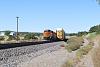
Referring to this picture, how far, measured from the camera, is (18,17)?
92.9 meters

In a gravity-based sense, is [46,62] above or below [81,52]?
below

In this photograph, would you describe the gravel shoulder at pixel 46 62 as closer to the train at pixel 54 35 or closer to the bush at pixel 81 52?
the bush at pixel 81 52

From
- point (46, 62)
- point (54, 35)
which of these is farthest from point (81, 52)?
point (54, 35)

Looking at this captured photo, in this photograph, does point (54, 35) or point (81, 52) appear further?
point (54, 35)

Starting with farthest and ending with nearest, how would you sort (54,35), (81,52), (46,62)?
(54,35), (81,52), (46,62)

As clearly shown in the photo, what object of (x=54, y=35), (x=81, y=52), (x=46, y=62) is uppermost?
(x=54, y=35)

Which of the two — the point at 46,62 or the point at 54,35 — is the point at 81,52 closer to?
the point at 46,62

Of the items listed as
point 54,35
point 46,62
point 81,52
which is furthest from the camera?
point 54,35

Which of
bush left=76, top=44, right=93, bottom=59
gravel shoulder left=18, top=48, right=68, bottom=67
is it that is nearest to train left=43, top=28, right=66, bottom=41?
bush left=76, top=44, right=93, bottom=59

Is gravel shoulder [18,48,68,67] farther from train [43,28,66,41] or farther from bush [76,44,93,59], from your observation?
train [43,28,66,41]

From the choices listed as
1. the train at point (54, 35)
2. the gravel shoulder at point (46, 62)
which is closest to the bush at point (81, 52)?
the gravel shoulder at point (46, 62)

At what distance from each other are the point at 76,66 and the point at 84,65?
0.45 metres

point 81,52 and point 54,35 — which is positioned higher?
point 54,35

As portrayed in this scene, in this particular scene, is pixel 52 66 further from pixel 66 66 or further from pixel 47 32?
pixel 47 32
